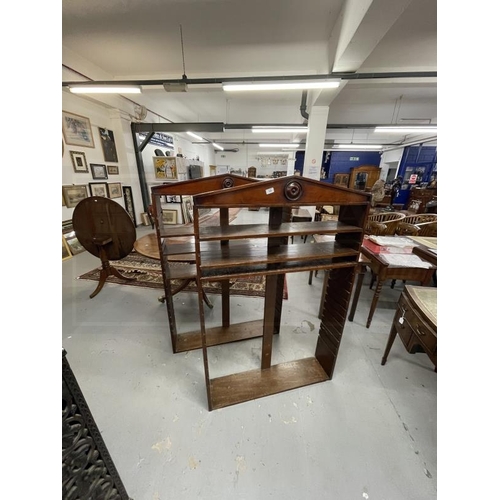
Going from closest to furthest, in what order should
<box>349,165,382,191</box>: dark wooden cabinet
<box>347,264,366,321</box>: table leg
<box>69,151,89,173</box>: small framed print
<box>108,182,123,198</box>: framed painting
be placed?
<box>347,264,366,321</box>: table leg
<box>69,151,89,173</box>: small framed print
<box>108,182,123,198</box>: framed painting
<box>349,165,382,191</box>: dark wooden cabinet

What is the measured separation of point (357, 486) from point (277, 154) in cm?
1168

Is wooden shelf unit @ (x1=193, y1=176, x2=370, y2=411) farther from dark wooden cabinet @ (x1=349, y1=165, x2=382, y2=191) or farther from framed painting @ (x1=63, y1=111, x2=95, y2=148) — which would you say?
dark wooden cabinet @ (x1=349, y1=165, x2=382, y2=191)

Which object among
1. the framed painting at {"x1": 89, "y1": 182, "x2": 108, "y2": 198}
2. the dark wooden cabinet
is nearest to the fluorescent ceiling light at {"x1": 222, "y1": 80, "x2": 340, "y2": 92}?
the framed painting at {"x1": 89, "y1": 182, "x2": 108, "y2": 198}

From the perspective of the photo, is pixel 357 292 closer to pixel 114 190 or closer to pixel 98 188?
pixel 98 188

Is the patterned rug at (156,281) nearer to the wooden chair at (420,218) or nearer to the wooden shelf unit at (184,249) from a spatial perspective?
the wooden shelf unit at (184,249)

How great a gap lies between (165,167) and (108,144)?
1289 millimetres

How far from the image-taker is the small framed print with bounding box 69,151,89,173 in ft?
12.2

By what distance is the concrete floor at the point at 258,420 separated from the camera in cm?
104

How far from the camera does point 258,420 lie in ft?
4.26

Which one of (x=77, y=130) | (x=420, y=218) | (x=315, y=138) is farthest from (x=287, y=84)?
(x=77, y=130)

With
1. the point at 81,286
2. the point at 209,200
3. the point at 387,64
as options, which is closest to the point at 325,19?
the point at 387,64

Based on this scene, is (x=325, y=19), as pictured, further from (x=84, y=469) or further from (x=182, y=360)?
(x=84, y=469)

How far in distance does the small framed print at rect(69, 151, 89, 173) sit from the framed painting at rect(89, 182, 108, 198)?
0.29m
